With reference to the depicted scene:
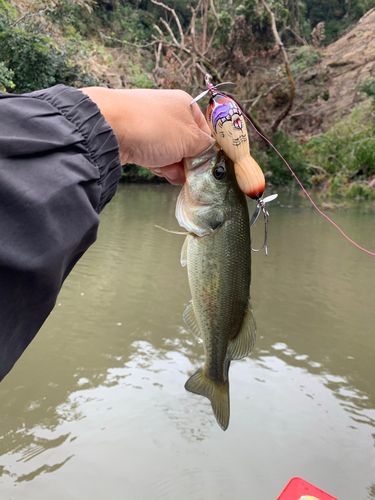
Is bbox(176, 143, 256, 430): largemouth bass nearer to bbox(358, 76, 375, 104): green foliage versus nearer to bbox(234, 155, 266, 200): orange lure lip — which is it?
bbox(234, 155, 266, 200): orange lure lip

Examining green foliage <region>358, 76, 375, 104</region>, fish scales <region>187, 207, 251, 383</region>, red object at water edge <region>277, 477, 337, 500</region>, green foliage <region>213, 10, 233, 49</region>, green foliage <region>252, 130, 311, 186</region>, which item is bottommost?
green foliage <region>252, 130, 311, 186</region>

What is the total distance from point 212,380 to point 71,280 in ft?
8.45

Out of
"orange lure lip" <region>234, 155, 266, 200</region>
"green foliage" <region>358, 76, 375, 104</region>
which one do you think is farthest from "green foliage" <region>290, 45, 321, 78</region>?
"orange lure lip" <region>234, 155, 266, 200</region>

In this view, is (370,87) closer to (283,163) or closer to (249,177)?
(283,163)

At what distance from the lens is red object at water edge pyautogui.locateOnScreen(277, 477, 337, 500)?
4.63 feet

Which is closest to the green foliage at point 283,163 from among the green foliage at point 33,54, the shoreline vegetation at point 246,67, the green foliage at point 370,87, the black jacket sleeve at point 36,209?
the shoreline vegetation at point 246,67

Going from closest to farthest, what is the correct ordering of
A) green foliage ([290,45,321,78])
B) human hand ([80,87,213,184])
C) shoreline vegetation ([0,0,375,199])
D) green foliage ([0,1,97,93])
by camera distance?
human hand ([80,87,213,184]), green foliage ([0,1,97,93]), shoreline vegetation ([0,0,375,199]), green foliage ([290,45,321,78])

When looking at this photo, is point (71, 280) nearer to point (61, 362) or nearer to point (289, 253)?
point (61, 362)

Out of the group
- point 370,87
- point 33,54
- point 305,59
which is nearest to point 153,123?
point 33,54

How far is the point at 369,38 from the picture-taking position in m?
23.9

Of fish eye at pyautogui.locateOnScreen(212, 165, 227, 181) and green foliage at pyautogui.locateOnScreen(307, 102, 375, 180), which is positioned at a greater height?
fish eye at pyautogui.locateOnScreen(212, 165, 227, 181)

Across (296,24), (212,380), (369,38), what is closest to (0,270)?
(212,380)

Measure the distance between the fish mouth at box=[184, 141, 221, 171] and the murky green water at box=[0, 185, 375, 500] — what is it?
1301mm

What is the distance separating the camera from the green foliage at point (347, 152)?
13.2m
